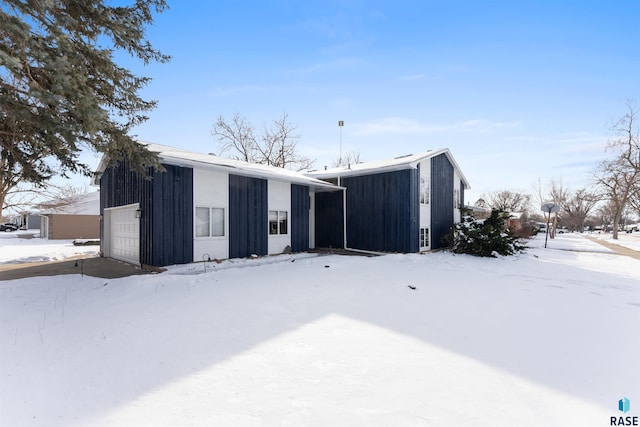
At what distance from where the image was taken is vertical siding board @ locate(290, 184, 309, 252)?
491 inches

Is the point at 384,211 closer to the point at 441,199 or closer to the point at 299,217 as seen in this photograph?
the point at 441,199

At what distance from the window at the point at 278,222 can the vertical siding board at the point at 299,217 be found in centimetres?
31

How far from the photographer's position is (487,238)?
12477 mm

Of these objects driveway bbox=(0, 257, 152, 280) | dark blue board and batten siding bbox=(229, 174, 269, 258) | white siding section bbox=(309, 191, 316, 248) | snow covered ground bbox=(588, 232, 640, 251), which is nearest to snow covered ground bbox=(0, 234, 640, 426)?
driveway bbox=(0, 257, 152, 280)

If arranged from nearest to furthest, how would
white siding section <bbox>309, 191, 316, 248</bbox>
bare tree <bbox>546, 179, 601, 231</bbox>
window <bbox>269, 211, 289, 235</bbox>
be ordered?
window <bbox>269, 211, 289, 235</bbox>, white siding section <bbox>309, 191, 316, 248</bbox>, bare tree <bbox>546, 179, 601, 231</bbox>

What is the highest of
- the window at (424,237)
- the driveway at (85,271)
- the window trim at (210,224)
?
the window trim at (210,224)

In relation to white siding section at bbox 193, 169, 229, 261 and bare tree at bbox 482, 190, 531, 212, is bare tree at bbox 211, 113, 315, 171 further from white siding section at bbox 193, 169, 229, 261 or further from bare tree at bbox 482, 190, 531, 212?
bare tree at bbox 482, 190, 531, 212

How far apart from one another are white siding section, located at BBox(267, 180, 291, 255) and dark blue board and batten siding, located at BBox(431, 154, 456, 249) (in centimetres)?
690

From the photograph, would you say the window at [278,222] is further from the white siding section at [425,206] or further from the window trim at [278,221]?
the white siding section at [425,206]

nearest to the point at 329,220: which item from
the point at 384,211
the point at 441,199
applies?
the point at 384,211

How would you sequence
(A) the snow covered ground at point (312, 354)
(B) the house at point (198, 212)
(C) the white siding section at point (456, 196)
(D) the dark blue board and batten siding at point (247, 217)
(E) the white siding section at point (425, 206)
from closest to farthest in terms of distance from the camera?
(A) the snow covered ground at point (312, 354)
(B) the house at point (198, 212)
(D) the dark blue board and batten siding at point (247, 217)
(E) the white siding section at point (425, 206)
(C) the white siding section at point (456, 196)

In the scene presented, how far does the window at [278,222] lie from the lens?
11.7m

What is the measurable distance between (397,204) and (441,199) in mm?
3406

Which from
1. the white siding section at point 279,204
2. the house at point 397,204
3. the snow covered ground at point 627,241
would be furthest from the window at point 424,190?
the snow covered ground at point 627,241
